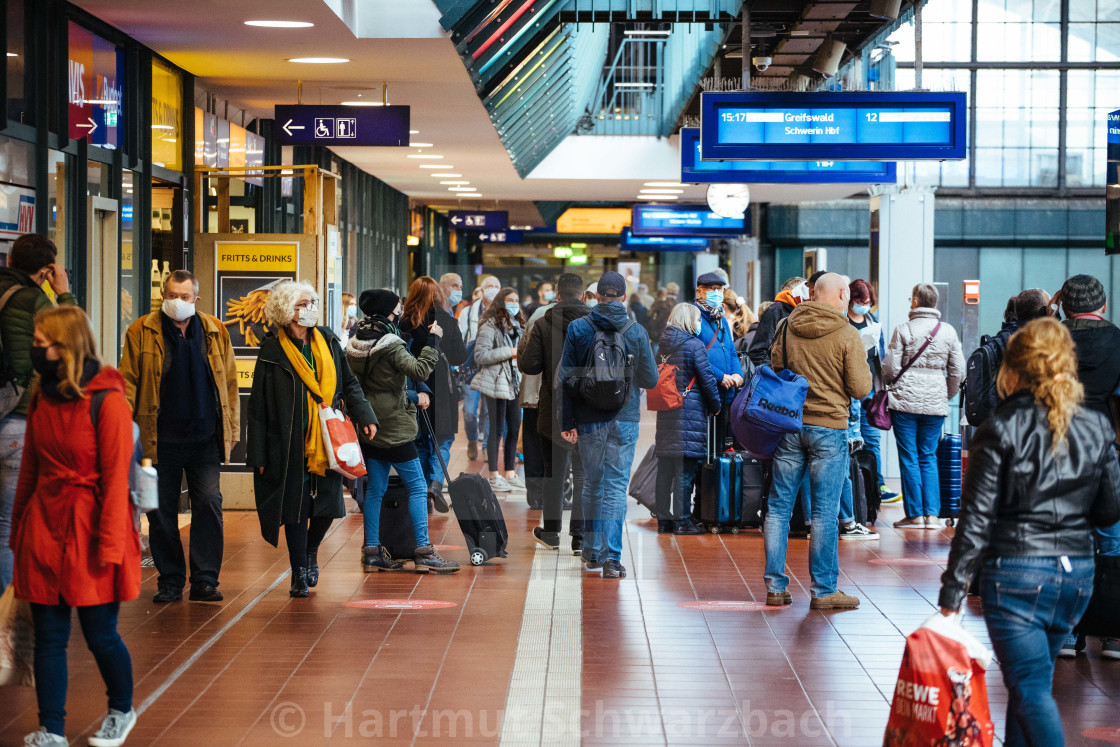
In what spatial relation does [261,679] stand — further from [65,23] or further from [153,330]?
[65,23]

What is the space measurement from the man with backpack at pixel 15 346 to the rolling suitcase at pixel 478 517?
9.68 ft

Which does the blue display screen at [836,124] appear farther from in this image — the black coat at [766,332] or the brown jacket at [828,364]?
the brown jacket at [828,364]

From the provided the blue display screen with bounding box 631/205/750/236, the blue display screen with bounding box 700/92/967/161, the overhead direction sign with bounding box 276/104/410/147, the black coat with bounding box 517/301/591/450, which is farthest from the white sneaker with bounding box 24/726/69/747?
the blue display screen with bounding box 631/205/750/236

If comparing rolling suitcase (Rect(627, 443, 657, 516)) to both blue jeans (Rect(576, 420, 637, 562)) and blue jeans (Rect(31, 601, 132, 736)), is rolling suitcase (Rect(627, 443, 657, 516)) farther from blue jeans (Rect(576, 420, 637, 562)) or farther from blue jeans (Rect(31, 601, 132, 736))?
blue jeans (Rect(31, 601, 132, 736))

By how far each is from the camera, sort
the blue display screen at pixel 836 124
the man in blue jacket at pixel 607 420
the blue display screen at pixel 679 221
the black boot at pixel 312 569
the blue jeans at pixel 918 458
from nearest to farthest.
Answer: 1. the black boot at pixel 312 569
2. the man in blue jacket at pixel 607 420
3. the blue jeans at pixel 918 458
4. the blue display screen at pixel 836 124
5. the blue display screen at pixel 679 221

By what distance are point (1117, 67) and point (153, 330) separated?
31.0m

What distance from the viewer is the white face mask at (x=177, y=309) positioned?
6848 mm

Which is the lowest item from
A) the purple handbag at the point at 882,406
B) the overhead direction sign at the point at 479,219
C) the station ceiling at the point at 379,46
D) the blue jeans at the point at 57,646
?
the blue jeans at the point at 57,646

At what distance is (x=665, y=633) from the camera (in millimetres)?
6445

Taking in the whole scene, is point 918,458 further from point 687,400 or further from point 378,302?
point 378,302

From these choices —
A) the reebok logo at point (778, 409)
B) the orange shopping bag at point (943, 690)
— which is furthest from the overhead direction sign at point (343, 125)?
the orange shopping bag at point (943, 690)

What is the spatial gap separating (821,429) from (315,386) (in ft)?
Answer: 8.55

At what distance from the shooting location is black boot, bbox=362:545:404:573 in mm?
8062

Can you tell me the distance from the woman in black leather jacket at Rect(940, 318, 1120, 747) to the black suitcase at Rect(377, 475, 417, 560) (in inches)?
184
